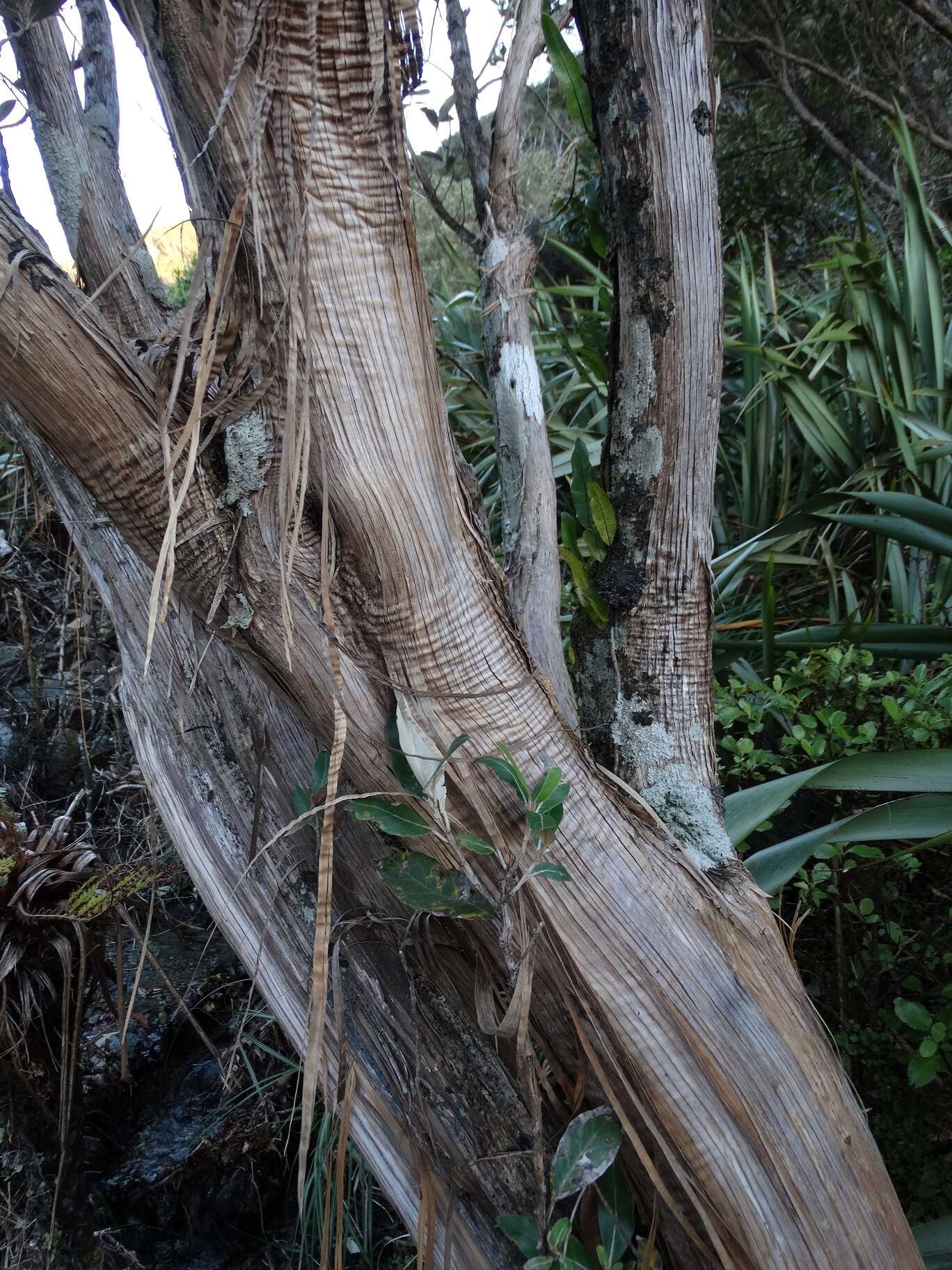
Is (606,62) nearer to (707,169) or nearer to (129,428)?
(707,169)

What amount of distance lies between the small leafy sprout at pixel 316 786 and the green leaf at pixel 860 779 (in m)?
0.57

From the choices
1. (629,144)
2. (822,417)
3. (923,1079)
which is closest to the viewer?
(629,144)

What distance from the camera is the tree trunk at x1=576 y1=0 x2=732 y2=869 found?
90cm

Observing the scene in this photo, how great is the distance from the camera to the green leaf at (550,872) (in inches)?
29.4

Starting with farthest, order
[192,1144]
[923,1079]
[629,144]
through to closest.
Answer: [192,1144]
[923,1079]
[629,144]

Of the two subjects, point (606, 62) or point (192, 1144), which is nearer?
point (606, 62)

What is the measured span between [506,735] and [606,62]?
2.57 feet

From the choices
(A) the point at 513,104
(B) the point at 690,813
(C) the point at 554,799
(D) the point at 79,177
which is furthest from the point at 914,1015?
(D) the point at 79,177

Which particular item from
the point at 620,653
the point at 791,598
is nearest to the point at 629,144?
the point at 620,653

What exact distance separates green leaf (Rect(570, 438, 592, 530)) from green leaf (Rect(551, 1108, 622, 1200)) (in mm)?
674

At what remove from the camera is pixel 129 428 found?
28.0 inches

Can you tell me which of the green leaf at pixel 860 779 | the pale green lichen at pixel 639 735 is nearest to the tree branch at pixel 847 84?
the green leaf at pixel 860 779

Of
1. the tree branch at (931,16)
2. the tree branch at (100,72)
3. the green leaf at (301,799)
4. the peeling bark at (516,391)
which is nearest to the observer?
the green leaf at (301,799)

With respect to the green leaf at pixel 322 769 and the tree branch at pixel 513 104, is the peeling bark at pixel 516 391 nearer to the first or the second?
the tree branch at pixel 513 104
